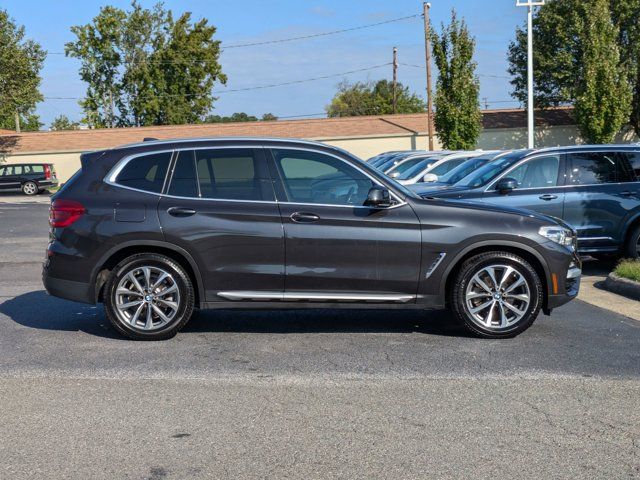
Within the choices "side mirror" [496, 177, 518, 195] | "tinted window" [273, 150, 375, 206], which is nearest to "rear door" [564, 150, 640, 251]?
"side mirror" [496, 177, 518, 195]

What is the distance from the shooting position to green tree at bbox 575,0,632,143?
40844mm

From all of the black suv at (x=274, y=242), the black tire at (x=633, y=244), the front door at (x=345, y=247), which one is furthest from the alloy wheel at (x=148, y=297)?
the black tire at (x=633, y=244)

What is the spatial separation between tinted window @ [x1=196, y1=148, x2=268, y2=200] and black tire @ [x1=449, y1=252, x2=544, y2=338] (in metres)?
1.97

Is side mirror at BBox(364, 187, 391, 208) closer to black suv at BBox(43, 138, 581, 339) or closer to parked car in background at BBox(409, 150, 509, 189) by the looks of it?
black suv at BBox(43, 138, 581, 339)

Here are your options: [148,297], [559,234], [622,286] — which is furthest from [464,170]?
[148,297]

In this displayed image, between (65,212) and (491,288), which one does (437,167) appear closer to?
(491,288)

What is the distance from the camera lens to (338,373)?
6141 millimetres

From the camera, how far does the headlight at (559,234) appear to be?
7.36 m

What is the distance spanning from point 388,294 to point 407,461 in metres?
2.90

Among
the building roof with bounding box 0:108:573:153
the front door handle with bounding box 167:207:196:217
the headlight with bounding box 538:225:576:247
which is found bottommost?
the headlight with bounding box 538:225:576:247

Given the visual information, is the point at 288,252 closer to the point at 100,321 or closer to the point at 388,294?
the point at 388,294

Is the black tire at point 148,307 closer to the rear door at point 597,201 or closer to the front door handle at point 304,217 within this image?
the front door handle at point 304,217

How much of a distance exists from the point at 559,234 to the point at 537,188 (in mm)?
4223

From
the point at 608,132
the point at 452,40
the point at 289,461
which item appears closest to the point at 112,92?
the point at 452,40
